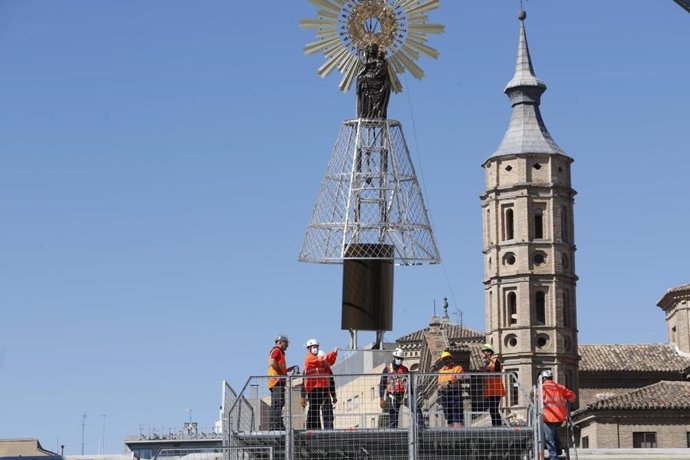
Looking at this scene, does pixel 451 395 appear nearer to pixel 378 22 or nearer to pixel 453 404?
pixel 453 404

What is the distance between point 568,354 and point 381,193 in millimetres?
89204

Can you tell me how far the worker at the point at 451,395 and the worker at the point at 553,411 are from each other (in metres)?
1.62

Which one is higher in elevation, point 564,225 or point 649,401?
point 564,225

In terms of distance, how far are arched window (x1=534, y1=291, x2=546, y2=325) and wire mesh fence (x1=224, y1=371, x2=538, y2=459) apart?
320 ft

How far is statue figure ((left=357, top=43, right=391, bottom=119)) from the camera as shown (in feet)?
127

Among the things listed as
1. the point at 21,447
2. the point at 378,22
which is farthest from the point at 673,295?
the point at 378,22

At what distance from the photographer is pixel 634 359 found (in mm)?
124938

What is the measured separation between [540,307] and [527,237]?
5437 millimetres

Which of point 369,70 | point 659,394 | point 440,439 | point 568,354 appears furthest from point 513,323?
point 440,439

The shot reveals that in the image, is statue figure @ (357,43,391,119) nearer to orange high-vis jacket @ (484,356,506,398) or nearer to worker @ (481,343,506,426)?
worker @ (481,343,506,426)

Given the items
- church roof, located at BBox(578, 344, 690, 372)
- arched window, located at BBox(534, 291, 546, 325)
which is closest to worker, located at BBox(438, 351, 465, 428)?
church roof, located at BBox(578, 344, 690, 372)

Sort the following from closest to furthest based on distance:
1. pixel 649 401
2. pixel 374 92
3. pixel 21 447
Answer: pixel 374 92 → pixel 649 401 → pixel 21 447


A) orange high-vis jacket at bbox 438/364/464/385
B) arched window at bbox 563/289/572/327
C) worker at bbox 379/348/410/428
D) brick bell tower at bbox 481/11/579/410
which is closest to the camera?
orange high-vis jacket at bbox 438/364/464/385

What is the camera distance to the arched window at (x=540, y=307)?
128 meters
